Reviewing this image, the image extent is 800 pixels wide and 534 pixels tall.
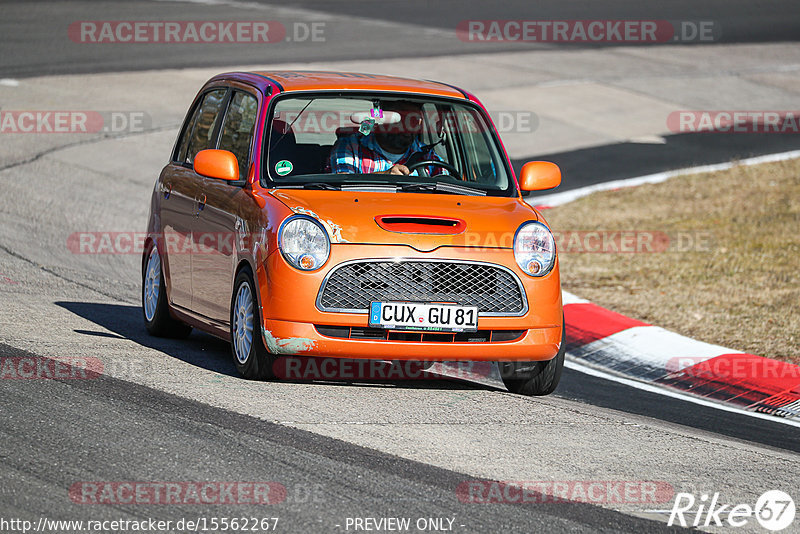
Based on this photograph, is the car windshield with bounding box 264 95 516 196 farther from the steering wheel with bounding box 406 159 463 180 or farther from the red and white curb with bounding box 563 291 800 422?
the red and white curb with bounding box 563 291 800 422

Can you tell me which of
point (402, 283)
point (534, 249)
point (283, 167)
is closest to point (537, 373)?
point (534, 249)

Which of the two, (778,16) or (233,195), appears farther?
(778,16)

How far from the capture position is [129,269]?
36.5 feet

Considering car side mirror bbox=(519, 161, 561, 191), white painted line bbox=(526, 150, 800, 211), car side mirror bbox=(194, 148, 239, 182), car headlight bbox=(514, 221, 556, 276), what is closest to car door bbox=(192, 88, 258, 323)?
car side mirror bbox=(194, 148, 239, 182)

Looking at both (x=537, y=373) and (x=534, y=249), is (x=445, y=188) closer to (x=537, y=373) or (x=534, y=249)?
(x=534, y=249)

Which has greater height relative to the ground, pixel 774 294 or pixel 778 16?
pixel 778 16

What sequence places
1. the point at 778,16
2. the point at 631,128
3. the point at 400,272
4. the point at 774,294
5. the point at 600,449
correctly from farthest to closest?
the point at 778,16
the point at 631,128
the point at 774,294
the point at 400,272
the point at 600,449

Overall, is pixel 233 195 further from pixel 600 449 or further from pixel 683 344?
pixel 683 344

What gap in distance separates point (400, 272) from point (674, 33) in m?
25.2

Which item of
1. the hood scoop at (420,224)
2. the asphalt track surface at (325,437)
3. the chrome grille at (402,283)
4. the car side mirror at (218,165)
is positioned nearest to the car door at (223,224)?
the car side mirror at (218,165)

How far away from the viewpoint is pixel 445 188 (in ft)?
23.6

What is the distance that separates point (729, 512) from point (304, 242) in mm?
2574

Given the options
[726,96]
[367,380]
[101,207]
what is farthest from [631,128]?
[367,380]

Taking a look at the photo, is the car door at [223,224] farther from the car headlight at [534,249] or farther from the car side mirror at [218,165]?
the car headlight at [534,249]
